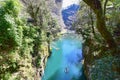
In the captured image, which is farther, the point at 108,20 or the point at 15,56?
the point at 108,20

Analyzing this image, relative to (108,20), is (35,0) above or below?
above

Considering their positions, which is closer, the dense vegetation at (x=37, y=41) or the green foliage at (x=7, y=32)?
the dense vegetation at (x=37, y=41)

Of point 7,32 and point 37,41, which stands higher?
point 7,32

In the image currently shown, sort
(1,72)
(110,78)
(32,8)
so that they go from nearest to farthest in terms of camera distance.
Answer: (110,78), (1,72), (32,8)

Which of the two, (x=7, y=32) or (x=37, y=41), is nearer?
(x=7, y=32)

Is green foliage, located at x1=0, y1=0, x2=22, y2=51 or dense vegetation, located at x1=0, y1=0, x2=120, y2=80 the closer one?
dense vegetation, located at x1=0, y1=0, x2=120, y2=80

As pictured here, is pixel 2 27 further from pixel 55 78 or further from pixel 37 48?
pixel 55 78

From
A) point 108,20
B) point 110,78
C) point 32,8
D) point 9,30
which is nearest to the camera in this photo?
point 110,78

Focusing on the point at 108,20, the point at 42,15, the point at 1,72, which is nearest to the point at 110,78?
the point at 1,72

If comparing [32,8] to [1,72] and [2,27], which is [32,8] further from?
[1,72]

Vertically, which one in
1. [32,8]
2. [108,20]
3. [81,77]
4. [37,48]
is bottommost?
[81,77]
